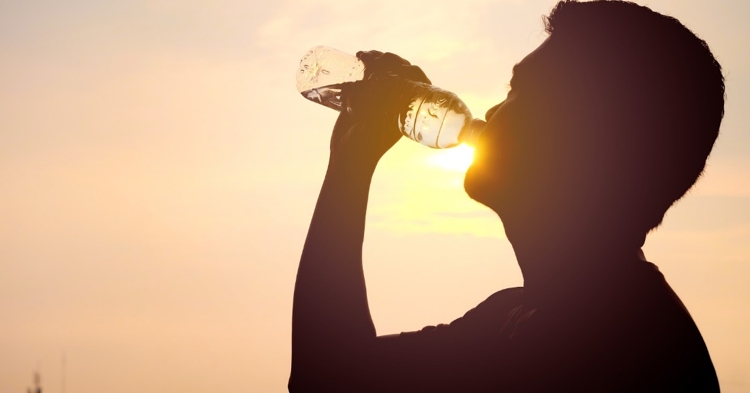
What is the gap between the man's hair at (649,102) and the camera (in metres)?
2.10

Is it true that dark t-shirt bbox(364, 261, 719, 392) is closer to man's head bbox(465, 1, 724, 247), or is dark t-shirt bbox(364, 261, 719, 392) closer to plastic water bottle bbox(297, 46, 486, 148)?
man's head bbox(465, 1, 724, 247)

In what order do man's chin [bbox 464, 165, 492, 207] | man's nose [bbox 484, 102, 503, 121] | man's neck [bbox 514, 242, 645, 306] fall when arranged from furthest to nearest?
man's nose [bbox 484, 102, 503, 121], man's chin [bbox 464, 165, 492, 207], man's neck [bbox 514, 242, 645, 306]

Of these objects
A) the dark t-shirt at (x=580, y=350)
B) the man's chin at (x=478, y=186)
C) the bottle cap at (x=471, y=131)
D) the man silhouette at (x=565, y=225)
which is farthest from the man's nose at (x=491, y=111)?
the dark t-shirt at (x=580, y=350)

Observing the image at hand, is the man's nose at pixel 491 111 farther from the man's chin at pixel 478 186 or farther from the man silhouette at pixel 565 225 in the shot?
the man's chin at pixel 478 186

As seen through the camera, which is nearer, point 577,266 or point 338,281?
point 577,266

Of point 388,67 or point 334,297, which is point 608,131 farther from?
point 334,297

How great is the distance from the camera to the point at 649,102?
2.10 metres

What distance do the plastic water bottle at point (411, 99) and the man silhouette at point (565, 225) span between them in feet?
Answer: 0.54

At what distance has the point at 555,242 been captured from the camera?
2.14 m

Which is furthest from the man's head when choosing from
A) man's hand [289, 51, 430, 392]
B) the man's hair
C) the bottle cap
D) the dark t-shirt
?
the bottle cap

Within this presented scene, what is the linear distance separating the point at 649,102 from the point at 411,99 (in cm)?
67

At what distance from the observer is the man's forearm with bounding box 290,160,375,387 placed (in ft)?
7.39

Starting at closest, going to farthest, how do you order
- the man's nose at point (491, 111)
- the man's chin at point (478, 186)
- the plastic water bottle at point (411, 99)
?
the man's chin at point (478, 186) < the man's nose at point (491, 111) < the plastic water bottle at point (411, 99)

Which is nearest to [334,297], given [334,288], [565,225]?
[334,288]
